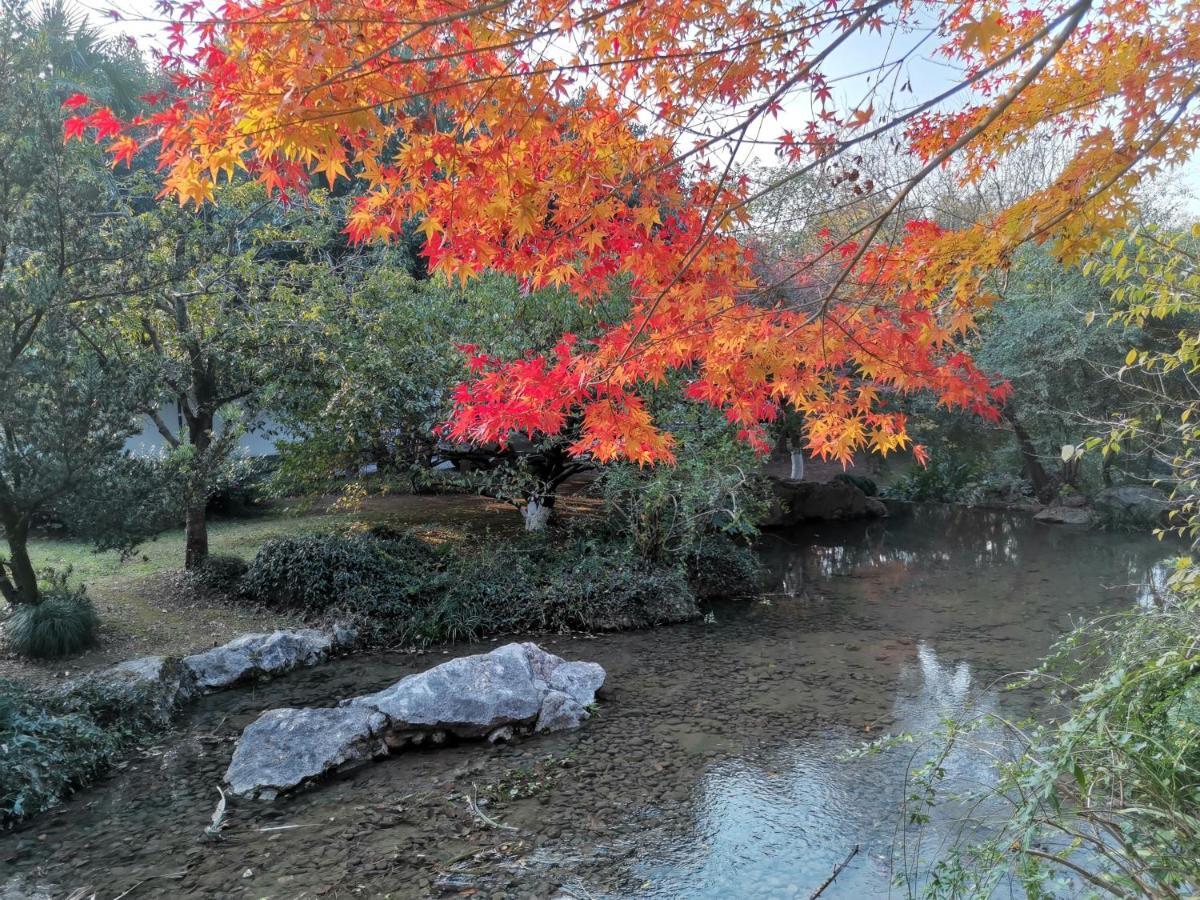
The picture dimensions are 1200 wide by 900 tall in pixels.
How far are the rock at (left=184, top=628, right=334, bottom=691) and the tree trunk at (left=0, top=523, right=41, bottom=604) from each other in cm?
166

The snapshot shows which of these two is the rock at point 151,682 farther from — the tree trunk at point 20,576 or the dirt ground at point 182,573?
the tree trunk at point 20,576

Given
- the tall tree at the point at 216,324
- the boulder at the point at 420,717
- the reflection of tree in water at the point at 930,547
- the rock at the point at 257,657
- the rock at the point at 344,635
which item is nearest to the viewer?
the boulder at the point at 420,717

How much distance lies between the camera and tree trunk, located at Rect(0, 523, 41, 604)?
662 centimetres

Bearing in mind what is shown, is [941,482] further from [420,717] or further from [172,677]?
[172,677]

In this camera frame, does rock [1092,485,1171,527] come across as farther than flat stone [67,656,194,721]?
Yes

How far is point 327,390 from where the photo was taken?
8.59 m

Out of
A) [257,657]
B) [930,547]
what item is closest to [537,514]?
[257,657]

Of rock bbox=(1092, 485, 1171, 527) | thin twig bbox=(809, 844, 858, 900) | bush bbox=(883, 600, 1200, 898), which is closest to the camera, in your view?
bush bbox=(883, 600, 1200, 898)

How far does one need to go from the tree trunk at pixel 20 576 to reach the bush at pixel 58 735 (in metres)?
1.86

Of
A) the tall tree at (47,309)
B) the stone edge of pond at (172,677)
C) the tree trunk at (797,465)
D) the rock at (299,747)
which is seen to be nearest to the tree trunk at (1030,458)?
the tree trunk at (797,465)

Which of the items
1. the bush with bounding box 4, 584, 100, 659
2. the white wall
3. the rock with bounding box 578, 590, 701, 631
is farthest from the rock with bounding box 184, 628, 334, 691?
the white wall

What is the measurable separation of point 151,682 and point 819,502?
1202 centimetres

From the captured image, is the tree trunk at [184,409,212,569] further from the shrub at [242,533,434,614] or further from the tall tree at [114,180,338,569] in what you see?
the shrub at [242,533,434,614]

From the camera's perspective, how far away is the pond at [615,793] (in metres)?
3.89
